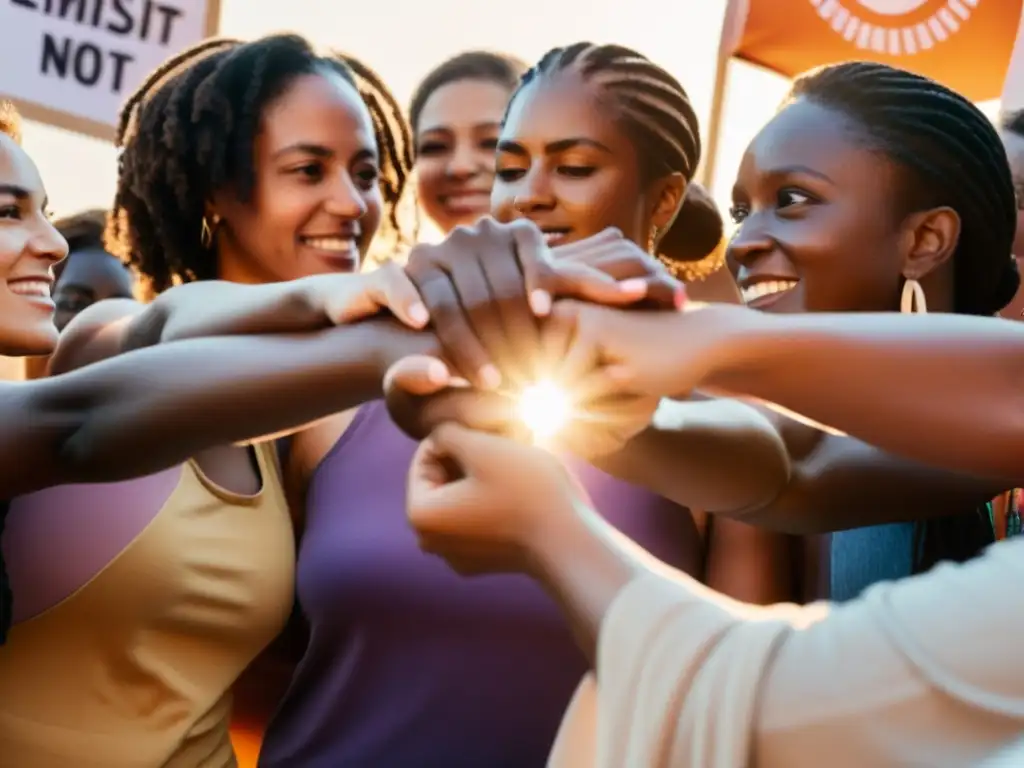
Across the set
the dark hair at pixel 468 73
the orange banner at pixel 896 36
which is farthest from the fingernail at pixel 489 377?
the orange banner at pixel 896 36

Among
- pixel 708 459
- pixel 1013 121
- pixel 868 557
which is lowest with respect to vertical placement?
pixel 868 557

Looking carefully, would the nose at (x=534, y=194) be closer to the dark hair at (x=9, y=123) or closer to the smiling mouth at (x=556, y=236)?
the smiling mouth at (x=556, y=236)

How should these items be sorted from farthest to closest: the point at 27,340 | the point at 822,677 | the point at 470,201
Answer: the point at 470,201 < the point at 27,340 < the point at 822,677

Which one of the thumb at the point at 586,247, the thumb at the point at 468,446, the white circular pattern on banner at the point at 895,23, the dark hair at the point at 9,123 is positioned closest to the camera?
the thumb at the point at 468,446

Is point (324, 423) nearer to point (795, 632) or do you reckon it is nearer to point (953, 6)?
point (795, 632)

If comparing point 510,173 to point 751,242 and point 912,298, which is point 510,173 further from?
point 912,298

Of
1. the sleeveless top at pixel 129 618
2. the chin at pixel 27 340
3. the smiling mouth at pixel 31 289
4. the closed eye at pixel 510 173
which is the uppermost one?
the closed eye at pixel 510 173

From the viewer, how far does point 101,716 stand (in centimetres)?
125

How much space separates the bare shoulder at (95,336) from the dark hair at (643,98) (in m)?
0.52

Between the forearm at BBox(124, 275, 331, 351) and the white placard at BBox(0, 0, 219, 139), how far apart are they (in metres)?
1.12

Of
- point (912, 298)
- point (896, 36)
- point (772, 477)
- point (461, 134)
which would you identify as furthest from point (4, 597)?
point (896, 36)

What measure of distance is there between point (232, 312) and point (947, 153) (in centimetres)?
79

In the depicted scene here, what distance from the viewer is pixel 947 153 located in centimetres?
134

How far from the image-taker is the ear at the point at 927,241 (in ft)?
4.27
